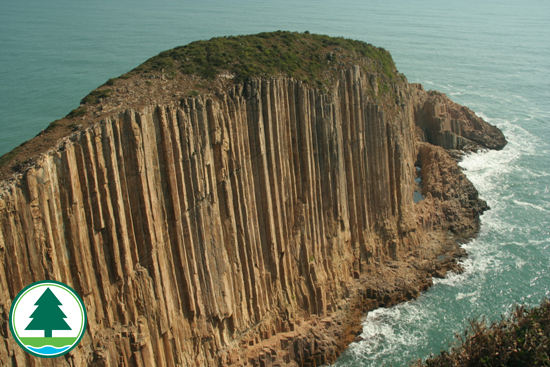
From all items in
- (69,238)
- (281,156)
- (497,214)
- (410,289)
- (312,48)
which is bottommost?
→ (410,289)

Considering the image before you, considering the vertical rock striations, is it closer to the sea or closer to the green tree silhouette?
the green tree silhouette

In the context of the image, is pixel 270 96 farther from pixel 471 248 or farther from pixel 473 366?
pixel 471 248

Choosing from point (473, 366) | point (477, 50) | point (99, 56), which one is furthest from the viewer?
point (477, 50)

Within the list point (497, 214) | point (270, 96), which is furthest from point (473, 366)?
point (497, 214)

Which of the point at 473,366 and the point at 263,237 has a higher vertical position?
the point at 263,237

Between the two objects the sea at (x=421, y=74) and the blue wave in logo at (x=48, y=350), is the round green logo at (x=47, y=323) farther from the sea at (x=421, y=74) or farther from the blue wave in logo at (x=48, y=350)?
the sea at (x=421, y=74)

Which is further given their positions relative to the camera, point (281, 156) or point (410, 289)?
point (410, 289)

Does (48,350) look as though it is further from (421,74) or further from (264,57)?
(421,74)
